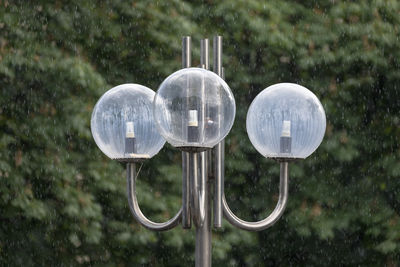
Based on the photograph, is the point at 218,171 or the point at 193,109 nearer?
the point at 193,109

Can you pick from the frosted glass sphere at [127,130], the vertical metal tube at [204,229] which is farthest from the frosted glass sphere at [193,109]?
the frosted glass sphere at [127,130]

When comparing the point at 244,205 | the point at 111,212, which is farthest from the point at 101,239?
the point at 244,205

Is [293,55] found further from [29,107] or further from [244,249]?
[29,107]

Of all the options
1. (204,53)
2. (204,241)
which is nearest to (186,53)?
(204,53)

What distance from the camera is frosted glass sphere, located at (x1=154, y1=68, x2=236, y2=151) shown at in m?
2.61

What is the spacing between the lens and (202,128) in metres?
2.62

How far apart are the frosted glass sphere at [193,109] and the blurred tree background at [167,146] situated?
3.43 m

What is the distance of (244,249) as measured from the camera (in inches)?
254

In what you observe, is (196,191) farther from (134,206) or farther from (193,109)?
(134,206)

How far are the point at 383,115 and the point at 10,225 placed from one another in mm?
2544

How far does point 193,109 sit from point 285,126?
389mm

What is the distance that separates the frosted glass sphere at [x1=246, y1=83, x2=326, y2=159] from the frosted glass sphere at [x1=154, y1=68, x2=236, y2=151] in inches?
10.4

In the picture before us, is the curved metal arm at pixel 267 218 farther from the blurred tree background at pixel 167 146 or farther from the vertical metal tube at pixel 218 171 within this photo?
the blurred tree background at pixel 167 146

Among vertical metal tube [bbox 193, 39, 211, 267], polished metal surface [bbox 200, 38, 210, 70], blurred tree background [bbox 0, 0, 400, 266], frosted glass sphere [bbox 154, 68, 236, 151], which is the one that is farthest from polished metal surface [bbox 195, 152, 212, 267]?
blurred tree background [bbox 0, 0, 400, 266]
